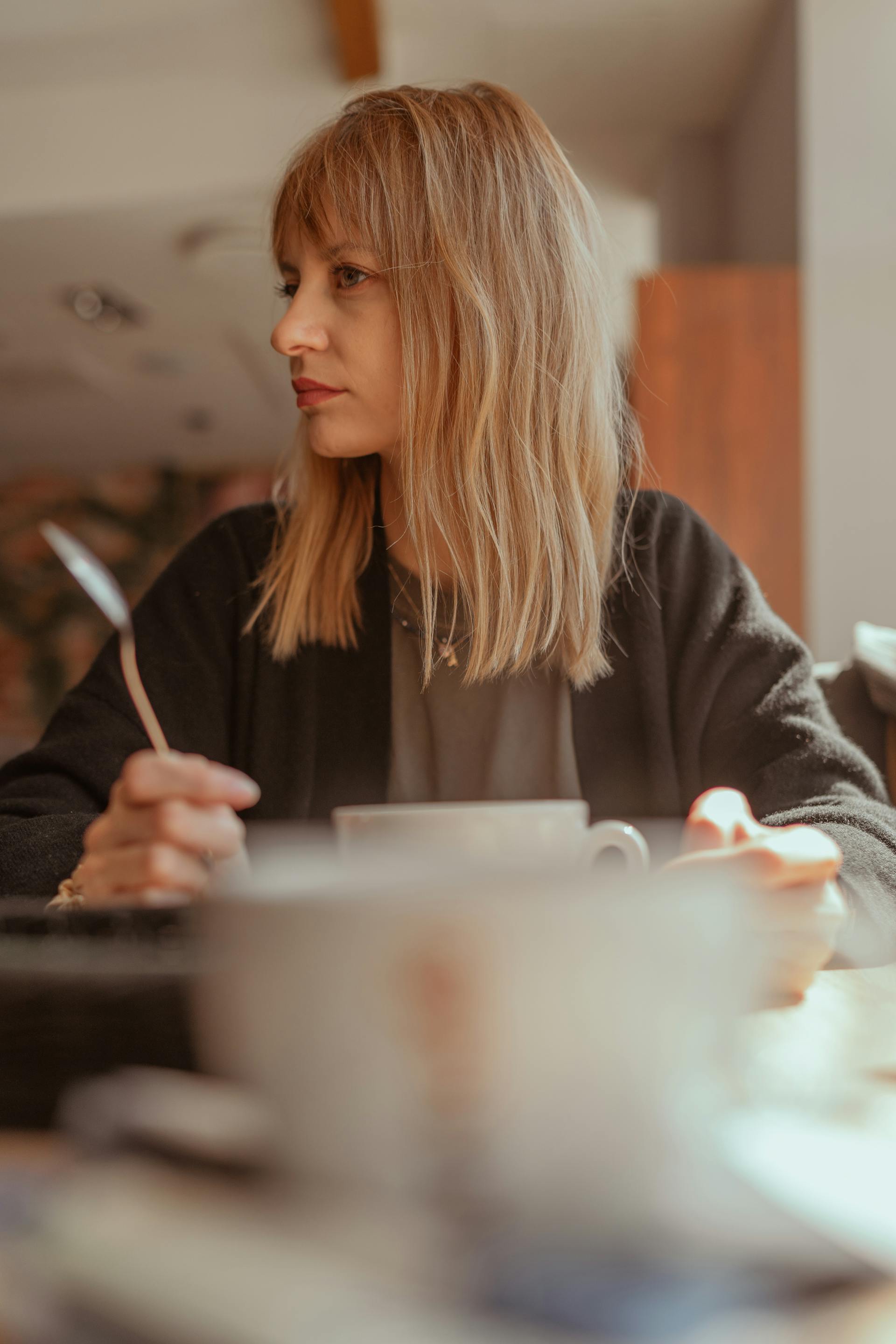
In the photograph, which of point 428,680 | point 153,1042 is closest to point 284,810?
point 428,680

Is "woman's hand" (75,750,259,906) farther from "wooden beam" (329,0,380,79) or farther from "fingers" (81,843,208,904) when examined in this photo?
"wooden beam" (329,0,380,79)

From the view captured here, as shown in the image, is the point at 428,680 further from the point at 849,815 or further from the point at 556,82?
the point at 556,82

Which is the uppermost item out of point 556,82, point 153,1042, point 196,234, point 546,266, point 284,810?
point 556,82

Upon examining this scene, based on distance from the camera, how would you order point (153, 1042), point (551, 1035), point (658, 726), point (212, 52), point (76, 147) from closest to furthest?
point (551, 1035) → point (153, 1042) → point (658, 726) → point (212, 52) → point (76, 147)

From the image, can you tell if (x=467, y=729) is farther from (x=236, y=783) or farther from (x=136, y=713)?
(x=236, y=783)

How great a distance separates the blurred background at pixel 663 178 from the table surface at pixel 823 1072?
6.00 ft

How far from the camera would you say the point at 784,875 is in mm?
414

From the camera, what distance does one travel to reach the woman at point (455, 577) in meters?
0.90

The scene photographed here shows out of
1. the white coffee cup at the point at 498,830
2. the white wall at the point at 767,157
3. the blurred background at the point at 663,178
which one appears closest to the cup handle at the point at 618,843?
the white coffee cup at the point at 498,830

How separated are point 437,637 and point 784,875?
0.60 m

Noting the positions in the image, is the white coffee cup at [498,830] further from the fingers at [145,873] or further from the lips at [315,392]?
the lips at [315,392]

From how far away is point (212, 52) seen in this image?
9.96 ft

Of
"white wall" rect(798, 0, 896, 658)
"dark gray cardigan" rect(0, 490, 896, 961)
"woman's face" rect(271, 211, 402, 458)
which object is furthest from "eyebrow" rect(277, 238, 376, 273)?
"white wall" rect(798, 0, 896, 658)

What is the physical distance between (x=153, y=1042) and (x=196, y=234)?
371cm
